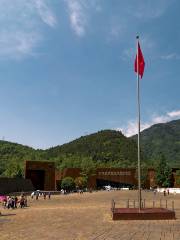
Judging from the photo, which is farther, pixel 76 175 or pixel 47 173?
pixel 76 175

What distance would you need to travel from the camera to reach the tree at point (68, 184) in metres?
116

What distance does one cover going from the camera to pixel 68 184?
116m

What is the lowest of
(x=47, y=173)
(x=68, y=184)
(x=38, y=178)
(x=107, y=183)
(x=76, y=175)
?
(x=68, y=184)

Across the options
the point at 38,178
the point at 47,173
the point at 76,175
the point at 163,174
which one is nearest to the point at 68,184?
the point at 47,173

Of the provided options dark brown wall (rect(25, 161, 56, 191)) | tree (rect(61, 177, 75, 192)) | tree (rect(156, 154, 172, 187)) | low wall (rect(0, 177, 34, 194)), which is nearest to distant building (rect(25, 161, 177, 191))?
dark brown wall (rect(25, 161, 56, 191))

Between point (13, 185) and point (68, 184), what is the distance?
140 feet

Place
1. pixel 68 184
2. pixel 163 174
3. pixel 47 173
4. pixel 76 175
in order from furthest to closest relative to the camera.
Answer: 1. pixel 76 175
2. pixel 163 174
3. pixel 68 184
4. pixel 47 173

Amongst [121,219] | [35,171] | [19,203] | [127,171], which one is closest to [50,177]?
[35,171]

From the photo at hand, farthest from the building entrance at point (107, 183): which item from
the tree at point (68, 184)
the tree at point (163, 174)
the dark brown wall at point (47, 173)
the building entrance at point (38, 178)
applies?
the building entrance at point (38, 178)

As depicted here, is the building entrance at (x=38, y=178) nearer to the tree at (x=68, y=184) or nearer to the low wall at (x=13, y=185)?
the tree at (x=68, y=184)

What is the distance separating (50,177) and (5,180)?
4475 centimetres

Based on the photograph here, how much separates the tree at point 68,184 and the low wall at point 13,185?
27.4 meters

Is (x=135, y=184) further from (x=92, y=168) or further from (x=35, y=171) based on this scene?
(x=35, y=171)

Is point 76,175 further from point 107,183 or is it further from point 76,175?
point 107,183
